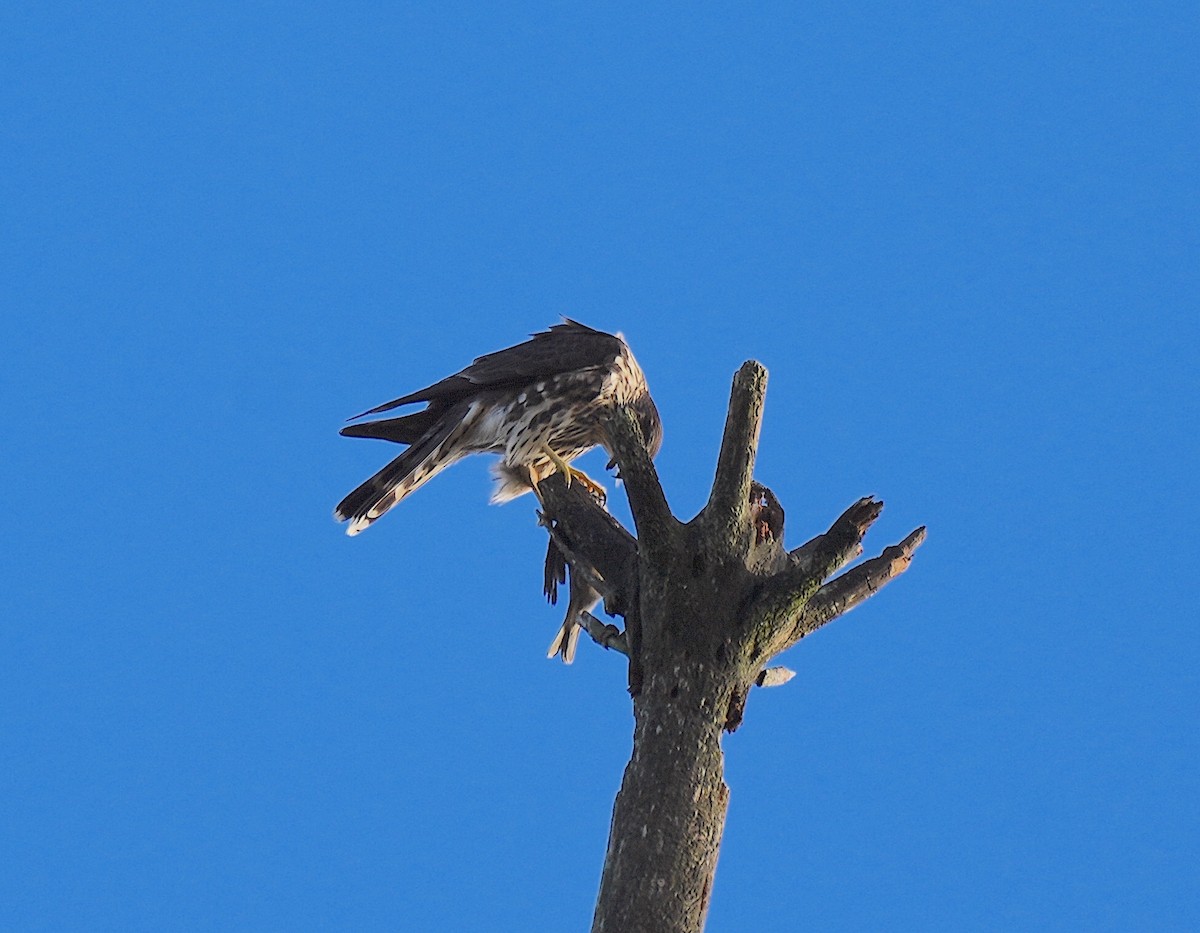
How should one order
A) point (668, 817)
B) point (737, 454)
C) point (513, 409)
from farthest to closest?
point (513, 409), point (737, 454), point (668, 817)

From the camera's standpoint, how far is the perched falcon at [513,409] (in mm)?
4676

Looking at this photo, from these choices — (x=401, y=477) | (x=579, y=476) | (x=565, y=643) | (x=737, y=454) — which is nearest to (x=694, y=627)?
(x=737, y=454)

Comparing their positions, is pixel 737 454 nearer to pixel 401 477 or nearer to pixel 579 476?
pixel 401 477

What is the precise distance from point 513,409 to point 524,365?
0.56 ft

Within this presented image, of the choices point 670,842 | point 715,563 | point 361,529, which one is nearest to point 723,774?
point 670,842

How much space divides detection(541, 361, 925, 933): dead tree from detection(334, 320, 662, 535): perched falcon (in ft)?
3.64

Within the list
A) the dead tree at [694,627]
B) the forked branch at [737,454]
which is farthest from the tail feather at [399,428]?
the forked branch at [737,454]

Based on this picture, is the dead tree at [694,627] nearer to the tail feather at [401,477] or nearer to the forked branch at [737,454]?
the forked branch at [737,454]

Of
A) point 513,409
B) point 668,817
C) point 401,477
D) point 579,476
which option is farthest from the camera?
point 579,476

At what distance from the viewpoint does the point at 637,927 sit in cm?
305

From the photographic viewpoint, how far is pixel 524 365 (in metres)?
4.71

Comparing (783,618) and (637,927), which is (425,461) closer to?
(783,618)

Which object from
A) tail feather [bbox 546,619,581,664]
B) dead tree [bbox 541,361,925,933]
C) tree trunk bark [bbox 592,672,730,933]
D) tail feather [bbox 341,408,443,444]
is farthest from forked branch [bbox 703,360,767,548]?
tail feather [bbox 341,408,443,444]

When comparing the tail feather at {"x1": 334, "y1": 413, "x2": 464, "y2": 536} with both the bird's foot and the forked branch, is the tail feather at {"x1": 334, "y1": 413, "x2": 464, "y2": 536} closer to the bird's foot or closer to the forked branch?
the bird's foot
